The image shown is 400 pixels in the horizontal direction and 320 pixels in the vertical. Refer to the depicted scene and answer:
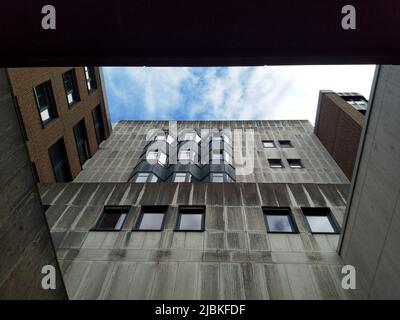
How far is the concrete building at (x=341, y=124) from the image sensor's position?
71.5 feet

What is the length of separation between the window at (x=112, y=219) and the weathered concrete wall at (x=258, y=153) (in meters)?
9.57

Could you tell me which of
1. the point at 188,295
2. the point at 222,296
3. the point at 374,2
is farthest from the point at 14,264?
the point at 374,2

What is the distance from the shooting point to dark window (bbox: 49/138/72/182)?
19.7 meters

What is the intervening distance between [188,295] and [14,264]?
6.54m

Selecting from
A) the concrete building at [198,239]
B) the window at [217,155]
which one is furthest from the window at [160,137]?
the concrete building at [198,239]

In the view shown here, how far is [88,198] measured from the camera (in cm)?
1572

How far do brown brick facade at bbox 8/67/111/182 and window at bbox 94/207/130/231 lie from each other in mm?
6287

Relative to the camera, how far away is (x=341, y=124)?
78.2ft

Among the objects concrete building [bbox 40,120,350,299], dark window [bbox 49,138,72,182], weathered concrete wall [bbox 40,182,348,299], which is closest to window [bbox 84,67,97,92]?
dark window [bbox 49,138,72,182]

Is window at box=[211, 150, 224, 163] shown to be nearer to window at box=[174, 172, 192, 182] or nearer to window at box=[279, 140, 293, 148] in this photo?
window at box=[174, 172, 192, 182]

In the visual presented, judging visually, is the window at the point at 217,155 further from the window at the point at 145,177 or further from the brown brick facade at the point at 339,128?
the brown brick facade at the point at 339,128

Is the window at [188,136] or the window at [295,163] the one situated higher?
the window at [188,136]

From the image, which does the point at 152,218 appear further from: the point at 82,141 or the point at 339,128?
the point at 339,128

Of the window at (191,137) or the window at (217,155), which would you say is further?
the window at (191,137)
